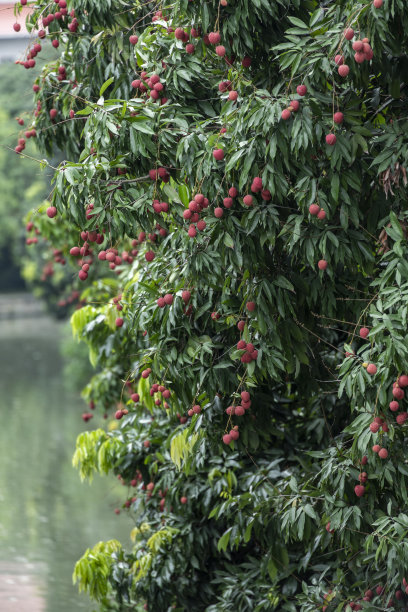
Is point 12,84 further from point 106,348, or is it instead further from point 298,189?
point 298,189

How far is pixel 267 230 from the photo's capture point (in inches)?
142

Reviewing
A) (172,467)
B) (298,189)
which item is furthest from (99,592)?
(298,189)

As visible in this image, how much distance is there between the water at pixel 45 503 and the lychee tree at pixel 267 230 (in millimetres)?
3563

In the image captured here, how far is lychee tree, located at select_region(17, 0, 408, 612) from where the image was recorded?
136 inches

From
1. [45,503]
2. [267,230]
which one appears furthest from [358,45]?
[45,503]

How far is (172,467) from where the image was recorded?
5.54 meters

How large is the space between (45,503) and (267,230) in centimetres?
802

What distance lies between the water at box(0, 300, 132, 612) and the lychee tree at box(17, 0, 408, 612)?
356 centimetres

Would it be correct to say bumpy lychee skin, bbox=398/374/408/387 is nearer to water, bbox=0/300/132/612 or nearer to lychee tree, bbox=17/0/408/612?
lychee tree, bbox=17/0/408/612

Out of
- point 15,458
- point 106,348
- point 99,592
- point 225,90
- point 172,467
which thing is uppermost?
point 225,90

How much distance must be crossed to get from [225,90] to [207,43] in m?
0.21

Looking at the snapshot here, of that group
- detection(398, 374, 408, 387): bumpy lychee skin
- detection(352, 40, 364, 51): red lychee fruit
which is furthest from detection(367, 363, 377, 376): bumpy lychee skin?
detection(352, 40, 364, 51): red lychee fruit

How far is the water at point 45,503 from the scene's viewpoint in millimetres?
8172

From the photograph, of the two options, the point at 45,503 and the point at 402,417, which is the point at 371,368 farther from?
the point at 45,503
